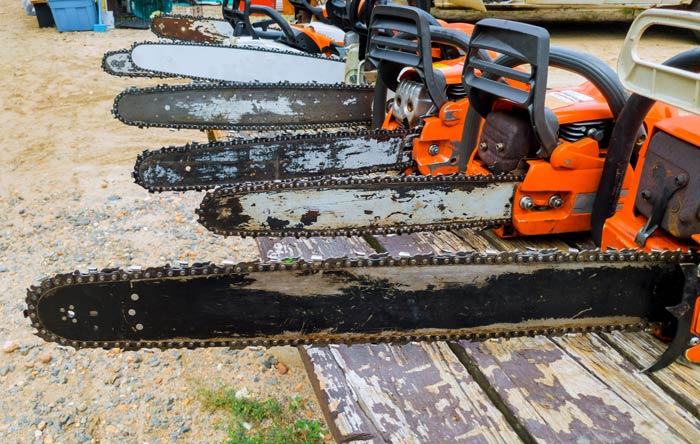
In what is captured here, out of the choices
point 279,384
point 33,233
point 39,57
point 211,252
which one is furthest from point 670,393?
point 39,57

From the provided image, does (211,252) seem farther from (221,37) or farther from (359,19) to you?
(221,37)

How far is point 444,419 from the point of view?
1.44m

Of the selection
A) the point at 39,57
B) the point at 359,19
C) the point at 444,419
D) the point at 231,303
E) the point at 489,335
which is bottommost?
the point at 39,57

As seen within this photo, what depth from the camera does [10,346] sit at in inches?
97.4

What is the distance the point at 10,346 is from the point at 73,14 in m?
8.69

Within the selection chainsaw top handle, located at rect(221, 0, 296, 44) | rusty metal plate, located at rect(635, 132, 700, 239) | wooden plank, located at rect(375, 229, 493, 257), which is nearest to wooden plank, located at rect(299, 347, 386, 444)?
wooden plank, located at rect(375, 229, 493, 257)

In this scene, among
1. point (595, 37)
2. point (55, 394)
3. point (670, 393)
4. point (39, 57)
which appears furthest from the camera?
point (595, 37)

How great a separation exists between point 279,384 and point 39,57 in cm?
752

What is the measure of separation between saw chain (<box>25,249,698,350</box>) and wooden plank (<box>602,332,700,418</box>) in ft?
0.43

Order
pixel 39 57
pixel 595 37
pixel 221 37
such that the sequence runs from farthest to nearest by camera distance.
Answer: pixel 595 37 → pixel 39 57 → pixel 221 37

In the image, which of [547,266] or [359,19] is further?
[359,19]

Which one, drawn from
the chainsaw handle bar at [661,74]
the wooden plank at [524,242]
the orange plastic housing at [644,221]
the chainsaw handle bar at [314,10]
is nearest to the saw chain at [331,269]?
the orange plastic housing at [644,221]

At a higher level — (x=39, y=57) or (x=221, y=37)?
(x=221, y=37)

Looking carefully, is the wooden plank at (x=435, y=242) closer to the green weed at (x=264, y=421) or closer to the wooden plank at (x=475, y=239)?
the wooden plank at (x=475, y=239)
